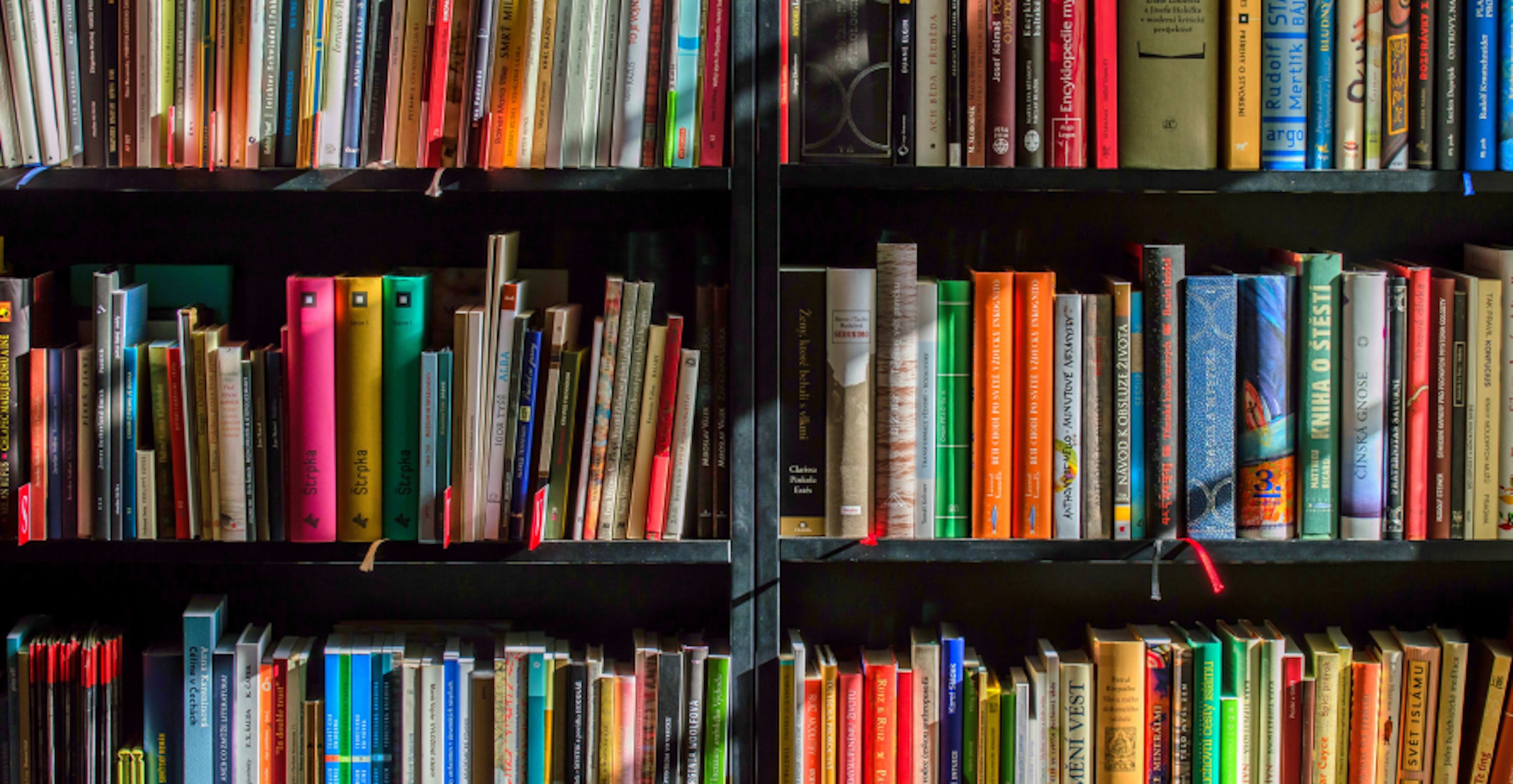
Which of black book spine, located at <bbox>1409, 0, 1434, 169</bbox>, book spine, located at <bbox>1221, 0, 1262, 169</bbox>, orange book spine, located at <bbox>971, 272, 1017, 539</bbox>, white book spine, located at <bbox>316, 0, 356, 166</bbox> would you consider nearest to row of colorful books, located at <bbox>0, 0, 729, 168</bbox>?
white book spine, located at <bbox>316, 0, 356, 166</bbox>

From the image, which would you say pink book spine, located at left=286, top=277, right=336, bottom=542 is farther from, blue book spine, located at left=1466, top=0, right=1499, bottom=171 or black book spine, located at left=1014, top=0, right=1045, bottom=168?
blue book spine, located at left=1466, top=0, right=1499, bottom=171

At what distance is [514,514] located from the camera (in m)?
1.49

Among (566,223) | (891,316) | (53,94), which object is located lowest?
(891,316)

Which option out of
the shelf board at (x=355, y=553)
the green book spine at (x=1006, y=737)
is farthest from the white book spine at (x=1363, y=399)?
the shelf board at (x=355, y=553)

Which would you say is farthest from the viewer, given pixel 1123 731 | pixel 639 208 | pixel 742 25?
pixel 639 208

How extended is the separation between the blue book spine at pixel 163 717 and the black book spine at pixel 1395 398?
1.46 metres

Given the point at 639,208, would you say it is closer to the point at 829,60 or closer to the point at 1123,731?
the point at 829,60

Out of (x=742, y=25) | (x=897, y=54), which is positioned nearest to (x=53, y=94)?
(x=742, y=25)

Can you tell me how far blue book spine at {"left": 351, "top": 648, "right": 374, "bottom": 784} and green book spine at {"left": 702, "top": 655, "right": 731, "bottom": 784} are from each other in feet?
1.37

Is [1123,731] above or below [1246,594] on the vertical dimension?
below

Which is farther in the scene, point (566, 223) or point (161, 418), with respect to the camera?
point (566, 223)

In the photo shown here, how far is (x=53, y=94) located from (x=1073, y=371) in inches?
47.0

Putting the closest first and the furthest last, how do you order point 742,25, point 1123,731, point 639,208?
point 742,25 < point 1123,731 < point 639,208

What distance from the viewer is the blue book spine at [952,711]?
1.58m
